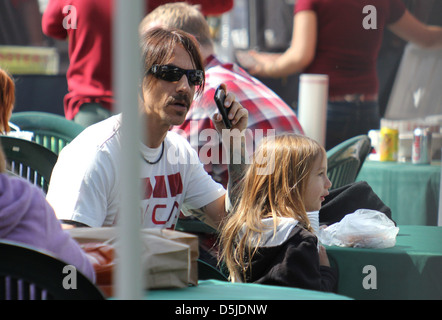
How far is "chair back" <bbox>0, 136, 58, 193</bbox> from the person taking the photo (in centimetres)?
240

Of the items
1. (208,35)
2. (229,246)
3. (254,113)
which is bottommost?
(229,246)

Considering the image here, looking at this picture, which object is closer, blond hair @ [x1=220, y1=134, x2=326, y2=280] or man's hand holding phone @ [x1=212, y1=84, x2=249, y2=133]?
blond hair @ [x1=220, y1=134, x2=326, y2=280]

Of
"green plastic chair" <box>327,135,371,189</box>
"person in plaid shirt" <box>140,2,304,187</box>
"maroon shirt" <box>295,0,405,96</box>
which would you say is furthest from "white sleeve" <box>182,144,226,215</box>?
"maroon shirt" <box>295,0,405,96</box>

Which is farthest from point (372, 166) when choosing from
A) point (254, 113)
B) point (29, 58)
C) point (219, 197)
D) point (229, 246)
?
point (29, 58)

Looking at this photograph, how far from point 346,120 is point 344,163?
73 cm

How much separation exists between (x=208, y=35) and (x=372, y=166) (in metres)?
1.27

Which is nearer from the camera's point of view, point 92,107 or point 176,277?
point 176,277

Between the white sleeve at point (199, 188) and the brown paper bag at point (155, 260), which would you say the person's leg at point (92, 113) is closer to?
the white sleeve at point (199, 188)

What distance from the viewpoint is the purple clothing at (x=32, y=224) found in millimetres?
1433

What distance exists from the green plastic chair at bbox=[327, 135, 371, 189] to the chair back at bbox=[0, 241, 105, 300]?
6.10ft

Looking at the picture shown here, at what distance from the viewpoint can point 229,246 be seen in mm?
2064

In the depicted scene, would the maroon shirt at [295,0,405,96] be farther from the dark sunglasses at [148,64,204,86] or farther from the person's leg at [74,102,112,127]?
the dark sunglasses at [148,64,204,86]
